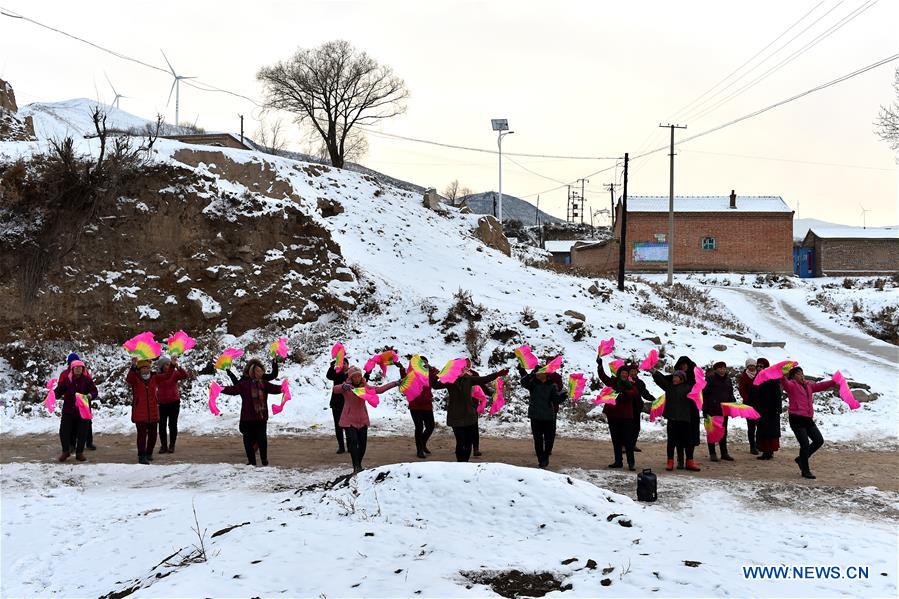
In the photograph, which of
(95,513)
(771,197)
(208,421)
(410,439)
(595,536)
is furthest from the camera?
(771,197)

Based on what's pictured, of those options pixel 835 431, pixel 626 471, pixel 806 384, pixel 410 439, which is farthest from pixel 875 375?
pixel 410 439

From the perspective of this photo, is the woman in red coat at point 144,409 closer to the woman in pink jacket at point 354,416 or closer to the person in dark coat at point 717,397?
the woman in pink jacket at point 354,416

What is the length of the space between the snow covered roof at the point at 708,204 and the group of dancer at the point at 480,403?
133 feet

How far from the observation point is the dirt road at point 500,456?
32.4ft

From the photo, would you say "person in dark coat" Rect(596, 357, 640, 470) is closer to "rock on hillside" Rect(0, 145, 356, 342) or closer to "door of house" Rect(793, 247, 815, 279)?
"rock on hillside" Rect(0, 145, 356, 342)

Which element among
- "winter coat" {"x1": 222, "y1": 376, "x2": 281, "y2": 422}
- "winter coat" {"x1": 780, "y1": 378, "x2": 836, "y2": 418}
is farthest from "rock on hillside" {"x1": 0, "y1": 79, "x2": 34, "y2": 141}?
"winter coat" {"x1": 780, "y1": 378, "x2": 836, "y2": 418}

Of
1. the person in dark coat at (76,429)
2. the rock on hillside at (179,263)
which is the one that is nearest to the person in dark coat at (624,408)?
the person in dark coat at (76,429)

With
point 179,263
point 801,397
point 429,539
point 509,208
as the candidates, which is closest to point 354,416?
point 429,539

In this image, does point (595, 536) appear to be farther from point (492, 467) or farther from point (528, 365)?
point (528, 365)

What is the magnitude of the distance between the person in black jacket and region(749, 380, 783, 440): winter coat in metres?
3.61

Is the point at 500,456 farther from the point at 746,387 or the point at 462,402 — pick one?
the point at 746,387

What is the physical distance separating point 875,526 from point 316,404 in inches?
464

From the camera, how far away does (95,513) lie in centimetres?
828

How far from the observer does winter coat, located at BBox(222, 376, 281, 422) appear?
1012 cm
